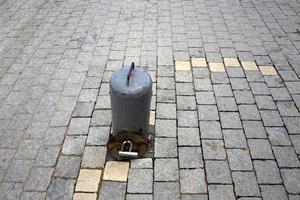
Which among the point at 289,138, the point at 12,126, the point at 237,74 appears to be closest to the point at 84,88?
the point at 12,126

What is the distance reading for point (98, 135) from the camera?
4242 mm

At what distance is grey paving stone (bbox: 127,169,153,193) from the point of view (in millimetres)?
3571

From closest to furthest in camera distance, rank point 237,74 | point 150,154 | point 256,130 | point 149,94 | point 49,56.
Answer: point 149,94 → point 150,154 → point 256,130 → point 237,74 → point 49,56

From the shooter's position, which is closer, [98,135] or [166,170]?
[166,170]

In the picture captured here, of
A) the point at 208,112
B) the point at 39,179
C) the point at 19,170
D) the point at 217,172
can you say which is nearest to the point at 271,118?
the point at 208,112

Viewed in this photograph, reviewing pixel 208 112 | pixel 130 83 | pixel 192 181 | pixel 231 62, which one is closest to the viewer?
pixel 130 83

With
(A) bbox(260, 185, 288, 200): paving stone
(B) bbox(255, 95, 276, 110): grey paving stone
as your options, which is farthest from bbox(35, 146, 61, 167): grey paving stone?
(B) bbox(255, 95, 276, 110): grey paving stone

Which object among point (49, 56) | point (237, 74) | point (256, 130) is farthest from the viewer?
point (49, 56)

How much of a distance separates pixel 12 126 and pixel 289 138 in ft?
13.0

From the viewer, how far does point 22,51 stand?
240 inches

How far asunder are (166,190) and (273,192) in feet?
4.13

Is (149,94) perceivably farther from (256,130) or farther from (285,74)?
(285,74)

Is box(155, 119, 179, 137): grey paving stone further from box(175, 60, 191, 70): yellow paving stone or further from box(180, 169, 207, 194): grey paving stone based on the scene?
box(175, 60, 191, 70): yellow paving stone

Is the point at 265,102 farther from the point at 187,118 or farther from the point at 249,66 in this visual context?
the point at 187,118
